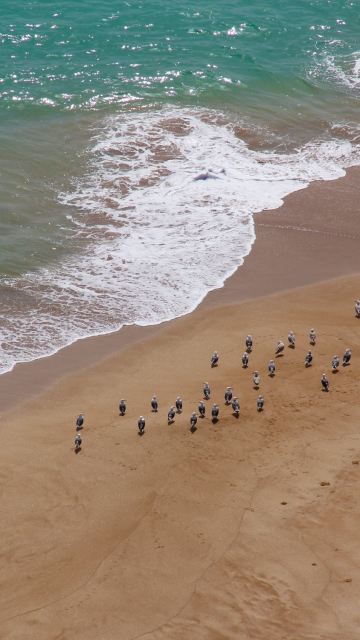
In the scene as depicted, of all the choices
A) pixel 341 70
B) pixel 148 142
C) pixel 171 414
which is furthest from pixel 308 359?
pixel 341 70

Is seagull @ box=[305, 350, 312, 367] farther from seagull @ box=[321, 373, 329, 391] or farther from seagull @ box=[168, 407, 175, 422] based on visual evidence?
seagull @ box=[168, 407, 175, 422]

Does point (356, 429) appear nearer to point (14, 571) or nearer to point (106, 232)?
point (14, 571)

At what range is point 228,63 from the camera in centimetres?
5688

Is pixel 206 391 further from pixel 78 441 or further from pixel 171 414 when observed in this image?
pixel 78 441

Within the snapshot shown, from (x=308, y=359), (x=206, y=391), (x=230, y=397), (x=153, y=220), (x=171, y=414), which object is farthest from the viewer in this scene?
(x=153, y=220)

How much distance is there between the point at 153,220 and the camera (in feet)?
125

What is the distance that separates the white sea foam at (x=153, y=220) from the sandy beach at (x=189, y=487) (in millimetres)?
1670

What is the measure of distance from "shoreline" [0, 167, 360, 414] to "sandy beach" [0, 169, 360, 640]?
14 centimetres

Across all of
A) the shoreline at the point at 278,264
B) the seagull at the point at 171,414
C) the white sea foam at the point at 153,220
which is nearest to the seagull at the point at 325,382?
the seagull at the point at 171,414

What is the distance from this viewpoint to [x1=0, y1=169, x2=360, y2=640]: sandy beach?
18094 millimetres

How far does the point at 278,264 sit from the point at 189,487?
50.0ft

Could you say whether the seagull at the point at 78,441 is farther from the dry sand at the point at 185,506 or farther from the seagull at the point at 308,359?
the seagull at the point at 308,359

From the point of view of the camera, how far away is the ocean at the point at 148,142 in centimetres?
3288

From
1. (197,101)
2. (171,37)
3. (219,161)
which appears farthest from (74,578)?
(171,37)
